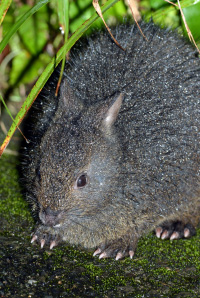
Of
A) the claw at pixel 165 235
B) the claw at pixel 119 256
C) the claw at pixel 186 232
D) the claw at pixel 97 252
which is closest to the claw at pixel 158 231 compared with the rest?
the claw at pixel 165 235

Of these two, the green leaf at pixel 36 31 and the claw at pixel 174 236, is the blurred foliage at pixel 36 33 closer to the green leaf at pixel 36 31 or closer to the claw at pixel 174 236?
the green leaf at pixel 36 31

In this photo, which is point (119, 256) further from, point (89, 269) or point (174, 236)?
point (174, 236)

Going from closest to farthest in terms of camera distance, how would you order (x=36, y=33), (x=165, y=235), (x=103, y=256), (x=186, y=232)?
1. (x=103, y=256)
2. (x=165, y=235)
3. (x=186, y=232)
4. (x=36, y=33)

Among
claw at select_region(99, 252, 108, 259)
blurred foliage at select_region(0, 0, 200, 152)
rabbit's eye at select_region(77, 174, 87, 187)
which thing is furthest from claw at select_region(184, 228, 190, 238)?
blurred foliage at select_region(0, 0, 200, 152)

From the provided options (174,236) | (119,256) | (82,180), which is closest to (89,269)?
(119,256)

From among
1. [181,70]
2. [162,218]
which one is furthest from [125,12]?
[162,218]

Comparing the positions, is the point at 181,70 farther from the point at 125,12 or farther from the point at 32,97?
the point at 125,12

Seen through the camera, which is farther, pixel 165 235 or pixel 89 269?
pixel 165 235
